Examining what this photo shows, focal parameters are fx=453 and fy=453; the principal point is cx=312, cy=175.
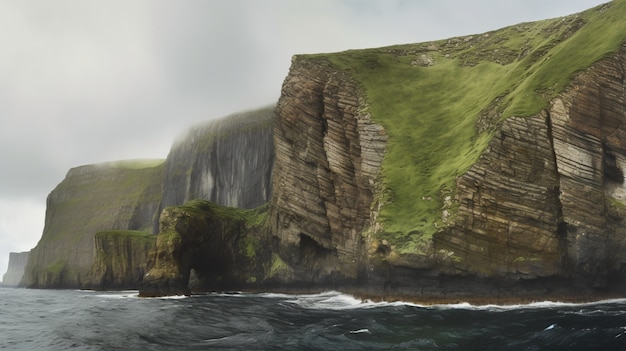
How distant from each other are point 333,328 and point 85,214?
166 metres

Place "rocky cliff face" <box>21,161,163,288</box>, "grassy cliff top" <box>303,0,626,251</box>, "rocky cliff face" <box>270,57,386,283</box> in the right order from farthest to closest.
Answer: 1. "rocky cliff face" <box>21,161,163,288</box>
2. "rocky cliff face" <box>270,57,386,283</box>
3. "grassy cliff top" <box>303,0,626,251</box>

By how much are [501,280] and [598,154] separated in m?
14.2

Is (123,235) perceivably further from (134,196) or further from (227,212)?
(134,196)

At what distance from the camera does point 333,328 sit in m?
26.0

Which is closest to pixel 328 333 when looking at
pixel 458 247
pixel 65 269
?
pixel 458 247

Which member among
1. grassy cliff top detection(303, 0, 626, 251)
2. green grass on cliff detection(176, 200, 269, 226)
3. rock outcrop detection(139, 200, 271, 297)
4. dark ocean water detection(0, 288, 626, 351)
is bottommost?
dark ocean water detection(0, 288, 626, 351)

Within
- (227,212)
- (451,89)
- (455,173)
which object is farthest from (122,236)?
(455,173)

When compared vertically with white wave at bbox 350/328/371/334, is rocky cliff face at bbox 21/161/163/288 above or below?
above

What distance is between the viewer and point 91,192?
175 m

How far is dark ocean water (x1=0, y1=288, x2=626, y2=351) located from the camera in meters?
20.8

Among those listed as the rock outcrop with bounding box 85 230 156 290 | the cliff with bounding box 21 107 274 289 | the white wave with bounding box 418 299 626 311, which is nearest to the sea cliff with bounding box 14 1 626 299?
the white wave with bounding box 418 299 626 311

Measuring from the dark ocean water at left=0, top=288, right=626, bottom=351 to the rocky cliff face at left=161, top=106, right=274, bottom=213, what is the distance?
69168 millimetres

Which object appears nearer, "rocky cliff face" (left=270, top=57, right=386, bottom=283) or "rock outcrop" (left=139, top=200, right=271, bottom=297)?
"rocky cliff face" (left=270, top=57, right=386, bottom=283)

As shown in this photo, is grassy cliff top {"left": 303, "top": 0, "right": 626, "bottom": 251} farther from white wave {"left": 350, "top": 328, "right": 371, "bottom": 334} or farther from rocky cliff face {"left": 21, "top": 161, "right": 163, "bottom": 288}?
rocky cliff face {"left": 21, "top": 161, "right": 163, "bottom": 288}
